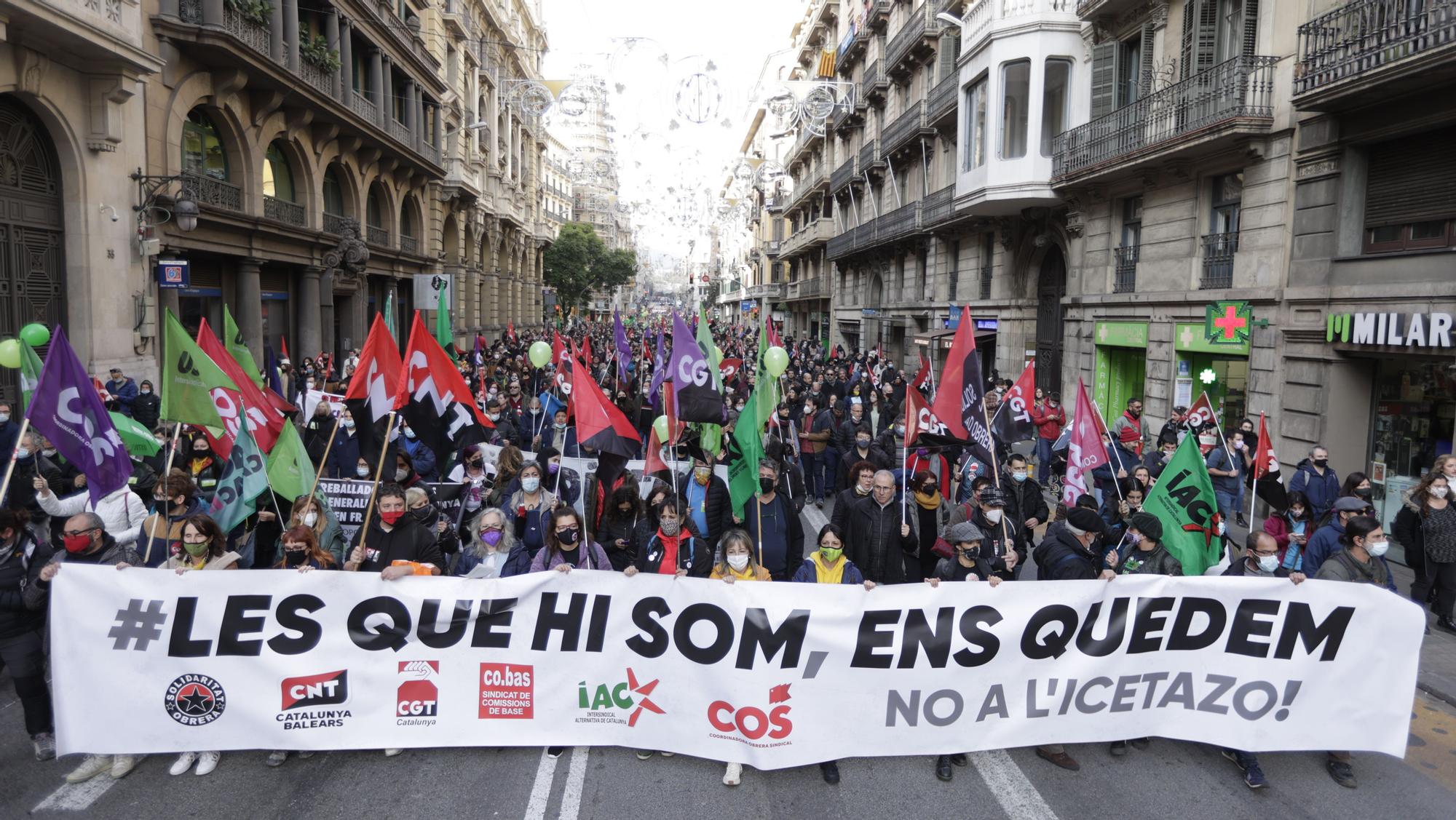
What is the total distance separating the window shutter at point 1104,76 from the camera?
18469 millimetres

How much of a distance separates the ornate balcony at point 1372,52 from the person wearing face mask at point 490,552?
11.2 metres

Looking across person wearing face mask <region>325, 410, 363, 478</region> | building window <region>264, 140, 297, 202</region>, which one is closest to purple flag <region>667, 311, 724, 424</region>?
person wearing face mask <region>325, 410, 363, 478</region>

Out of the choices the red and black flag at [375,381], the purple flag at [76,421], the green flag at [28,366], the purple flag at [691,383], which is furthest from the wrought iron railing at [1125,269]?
the green flag at [28,366]

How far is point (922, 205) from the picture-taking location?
95.4 feet

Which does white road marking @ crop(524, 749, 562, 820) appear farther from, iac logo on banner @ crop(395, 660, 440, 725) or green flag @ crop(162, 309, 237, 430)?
green flag @ crop(162, 309, 237, 430)

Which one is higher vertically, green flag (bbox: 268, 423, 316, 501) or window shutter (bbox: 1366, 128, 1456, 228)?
window shutter (bbox: 1366, 128, 1456, 228)

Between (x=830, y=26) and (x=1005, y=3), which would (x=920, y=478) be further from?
(x=830, y=26)

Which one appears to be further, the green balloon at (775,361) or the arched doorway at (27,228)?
the arched doorway at (27,228)

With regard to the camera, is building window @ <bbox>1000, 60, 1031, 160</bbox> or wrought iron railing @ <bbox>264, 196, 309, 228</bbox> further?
→ wrought iron railing @ <bbox>264, 196, 309, 228</bbox>

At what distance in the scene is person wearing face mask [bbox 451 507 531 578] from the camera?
6.40 metres

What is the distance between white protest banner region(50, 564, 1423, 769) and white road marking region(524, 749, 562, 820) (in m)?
0.19

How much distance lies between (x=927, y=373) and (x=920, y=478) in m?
3.09

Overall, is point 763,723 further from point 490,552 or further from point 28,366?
point 28,366

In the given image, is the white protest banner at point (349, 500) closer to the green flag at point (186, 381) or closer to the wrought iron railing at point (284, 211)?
the green flag at point (186, 381)
